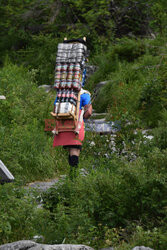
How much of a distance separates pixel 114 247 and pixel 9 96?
5.96m

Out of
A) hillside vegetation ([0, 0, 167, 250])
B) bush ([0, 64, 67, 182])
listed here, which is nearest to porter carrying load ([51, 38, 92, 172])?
hillside vegetation ([0, 0, 167, 250])

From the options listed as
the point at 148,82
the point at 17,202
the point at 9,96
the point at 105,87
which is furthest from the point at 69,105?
the point at 105,87

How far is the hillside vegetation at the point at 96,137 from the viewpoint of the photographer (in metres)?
4.79

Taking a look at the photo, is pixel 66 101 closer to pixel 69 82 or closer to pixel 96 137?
pixel 69 82

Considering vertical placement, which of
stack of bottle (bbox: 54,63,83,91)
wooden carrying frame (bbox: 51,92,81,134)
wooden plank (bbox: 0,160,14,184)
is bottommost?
wooden plank (bbox: 0,160,14,184)

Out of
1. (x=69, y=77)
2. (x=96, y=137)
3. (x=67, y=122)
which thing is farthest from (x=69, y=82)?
(x=96, y=137)

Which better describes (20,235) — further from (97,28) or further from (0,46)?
(0,46)

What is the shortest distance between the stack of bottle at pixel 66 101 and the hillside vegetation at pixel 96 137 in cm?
91

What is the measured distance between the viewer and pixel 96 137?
7387 mm

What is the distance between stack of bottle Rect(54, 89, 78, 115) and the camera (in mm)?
6324

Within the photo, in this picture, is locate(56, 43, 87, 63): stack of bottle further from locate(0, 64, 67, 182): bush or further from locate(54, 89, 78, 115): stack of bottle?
locate(0, 64, 67, 182): bush

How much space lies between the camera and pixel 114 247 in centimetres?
449

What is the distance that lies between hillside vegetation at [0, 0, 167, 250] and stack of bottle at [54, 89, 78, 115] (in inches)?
36.0

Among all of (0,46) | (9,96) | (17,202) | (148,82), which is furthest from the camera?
(0,46)
